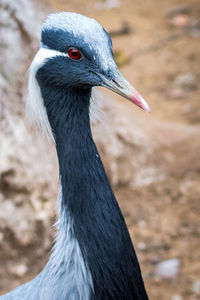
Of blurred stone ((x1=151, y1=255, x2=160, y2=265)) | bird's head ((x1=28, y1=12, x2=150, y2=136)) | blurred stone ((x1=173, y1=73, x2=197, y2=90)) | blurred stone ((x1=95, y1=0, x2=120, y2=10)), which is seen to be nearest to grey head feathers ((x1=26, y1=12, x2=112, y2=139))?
bird's head ((x1=28, y1=12, x2=150, y2=136))

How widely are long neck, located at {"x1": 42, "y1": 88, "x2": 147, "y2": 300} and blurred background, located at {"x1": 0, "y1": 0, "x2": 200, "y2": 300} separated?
42 cm

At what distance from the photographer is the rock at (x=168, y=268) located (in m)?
3.44

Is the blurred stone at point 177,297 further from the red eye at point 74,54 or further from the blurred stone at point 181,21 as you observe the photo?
the blurred stone at point 181,21

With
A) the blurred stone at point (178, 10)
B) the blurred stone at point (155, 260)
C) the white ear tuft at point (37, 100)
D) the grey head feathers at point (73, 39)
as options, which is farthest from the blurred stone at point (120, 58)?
the grey head feathers at point (73, 39)

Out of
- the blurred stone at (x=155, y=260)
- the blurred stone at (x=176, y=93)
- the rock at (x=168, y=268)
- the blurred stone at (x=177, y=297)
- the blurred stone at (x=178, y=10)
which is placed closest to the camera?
the blurred stone at (x=177, y=297)

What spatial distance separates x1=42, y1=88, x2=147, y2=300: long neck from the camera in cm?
212

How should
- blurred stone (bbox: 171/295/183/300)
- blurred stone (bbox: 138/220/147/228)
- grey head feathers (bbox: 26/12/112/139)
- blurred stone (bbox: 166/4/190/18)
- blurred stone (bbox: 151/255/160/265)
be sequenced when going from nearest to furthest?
grey head feathers (bbox: 26/12/112/139) < blurred stone (bbox: 171/295/183/300) < blurred stone (bbox: 151/255/160/265) < blurred stone (bbox: 138/220/147/228) < blurred stone (bbox: 166/4/190/18)

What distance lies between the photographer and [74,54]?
2.03 metres

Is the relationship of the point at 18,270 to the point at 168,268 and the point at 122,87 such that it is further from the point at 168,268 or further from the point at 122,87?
the point at 122,87

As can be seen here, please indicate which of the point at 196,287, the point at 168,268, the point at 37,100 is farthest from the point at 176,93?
the point at 37,100

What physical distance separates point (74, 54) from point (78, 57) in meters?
0.02

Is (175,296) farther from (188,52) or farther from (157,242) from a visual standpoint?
(188,52)

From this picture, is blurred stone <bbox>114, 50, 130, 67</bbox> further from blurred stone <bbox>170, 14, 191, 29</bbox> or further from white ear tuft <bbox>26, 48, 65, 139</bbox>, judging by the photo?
white ear tuft <bbox>26, 48, 65, 139</bbox>

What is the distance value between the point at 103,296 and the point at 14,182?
1.56m
